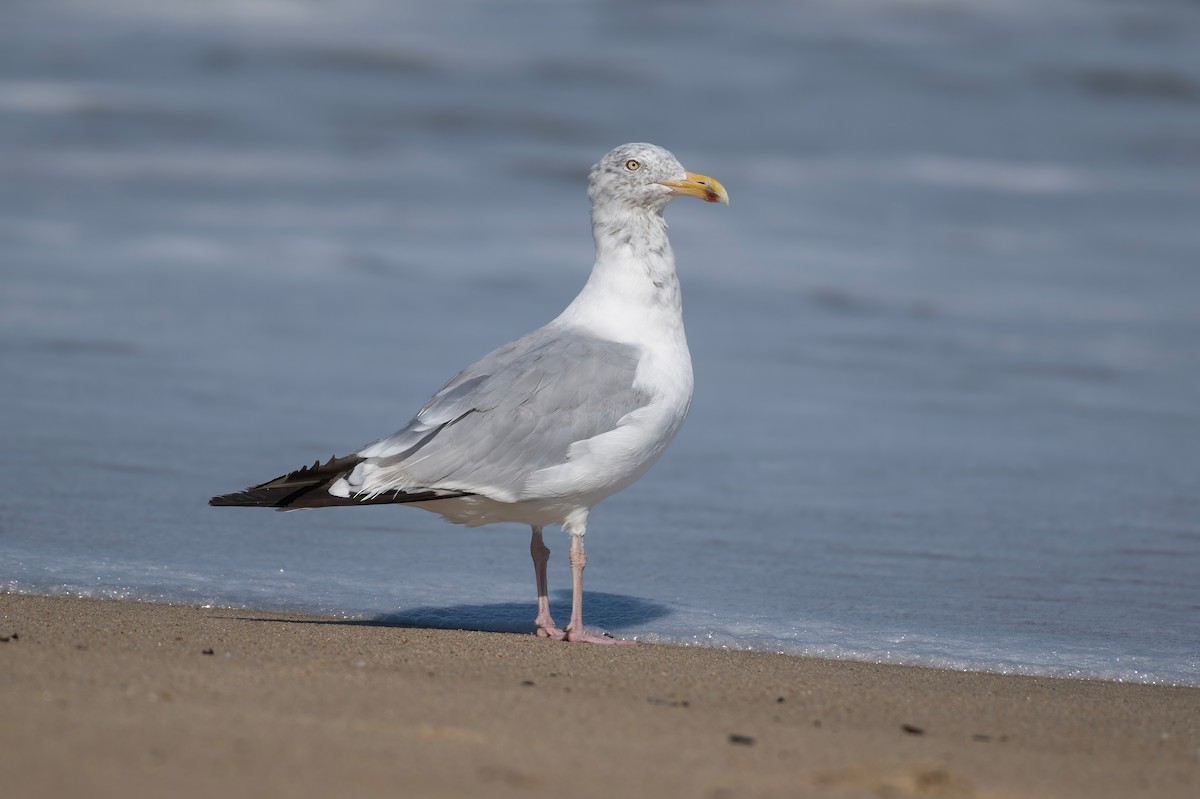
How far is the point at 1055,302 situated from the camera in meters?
11.5

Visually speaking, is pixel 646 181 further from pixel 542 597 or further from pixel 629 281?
pixel 542 597

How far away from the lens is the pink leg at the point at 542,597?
4.64 m

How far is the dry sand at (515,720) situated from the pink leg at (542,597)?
21 centimetres

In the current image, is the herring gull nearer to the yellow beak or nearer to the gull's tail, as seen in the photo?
the gull's tail

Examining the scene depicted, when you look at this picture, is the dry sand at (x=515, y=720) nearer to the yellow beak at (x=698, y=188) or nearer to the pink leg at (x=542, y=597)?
the pink leg at (x=542, y=597)

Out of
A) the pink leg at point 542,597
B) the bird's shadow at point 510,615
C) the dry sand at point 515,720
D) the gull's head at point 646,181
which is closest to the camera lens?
the dry sand at point 515,720

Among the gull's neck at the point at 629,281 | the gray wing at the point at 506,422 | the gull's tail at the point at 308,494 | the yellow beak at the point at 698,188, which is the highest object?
the yellow beak at the point at 698,188

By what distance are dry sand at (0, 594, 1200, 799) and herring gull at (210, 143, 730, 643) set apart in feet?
1.37

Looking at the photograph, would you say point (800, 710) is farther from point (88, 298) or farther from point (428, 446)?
point (88, 298)

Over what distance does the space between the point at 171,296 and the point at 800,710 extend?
311 inches

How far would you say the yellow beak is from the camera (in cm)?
518

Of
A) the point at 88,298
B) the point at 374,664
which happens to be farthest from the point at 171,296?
the point at 374,664

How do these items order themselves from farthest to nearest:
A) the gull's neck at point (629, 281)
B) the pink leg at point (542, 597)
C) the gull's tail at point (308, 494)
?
1. the gull's neck at point (629, 281)
2. the pink leg at point (542, 597)
3. the gull's tail at point (308, 494)

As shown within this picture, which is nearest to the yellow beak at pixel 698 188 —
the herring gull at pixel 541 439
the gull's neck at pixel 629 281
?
the gull's neck at pixel 629 281
